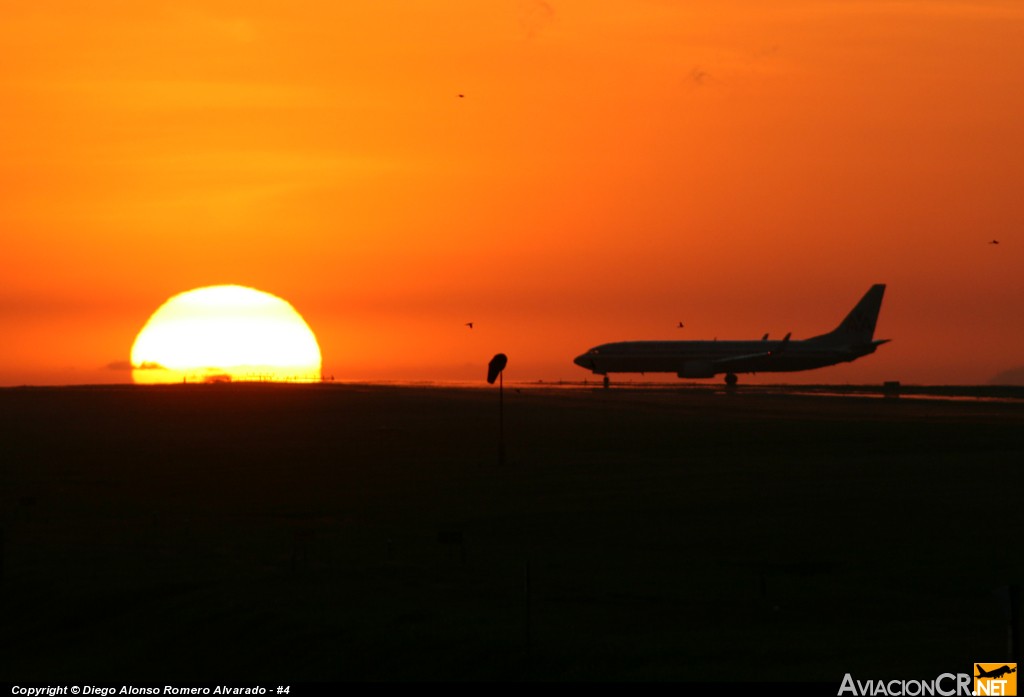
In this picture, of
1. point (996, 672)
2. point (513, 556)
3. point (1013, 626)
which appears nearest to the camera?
point (1013, 626)

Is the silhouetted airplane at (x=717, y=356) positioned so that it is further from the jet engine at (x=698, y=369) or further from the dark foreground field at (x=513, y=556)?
the dark foreground field at (x=513, y=556)

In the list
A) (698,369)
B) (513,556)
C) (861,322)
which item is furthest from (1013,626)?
(861,322)

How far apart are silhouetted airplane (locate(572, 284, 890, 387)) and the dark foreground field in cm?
9461

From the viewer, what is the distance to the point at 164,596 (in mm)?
39438

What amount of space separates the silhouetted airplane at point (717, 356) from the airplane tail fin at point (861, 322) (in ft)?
2.35

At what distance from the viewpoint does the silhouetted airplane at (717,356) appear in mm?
186500

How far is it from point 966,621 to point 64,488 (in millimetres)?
42582

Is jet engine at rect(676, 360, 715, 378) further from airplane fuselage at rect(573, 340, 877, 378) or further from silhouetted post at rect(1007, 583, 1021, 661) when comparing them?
silhouetted post at rect(1007, 583, 1021, 661)

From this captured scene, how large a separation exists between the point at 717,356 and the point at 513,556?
145075 millimetres

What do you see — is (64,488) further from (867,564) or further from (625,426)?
(625,426)

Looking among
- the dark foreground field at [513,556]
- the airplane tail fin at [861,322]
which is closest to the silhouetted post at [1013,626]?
the dark foreground field at [513,556]

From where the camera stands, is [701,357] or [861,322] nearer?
[701,357]

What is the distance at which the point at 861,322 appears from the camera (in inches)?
7712

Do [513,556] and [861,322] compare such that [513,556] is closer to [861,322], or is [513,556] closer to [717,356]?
[717,356]
